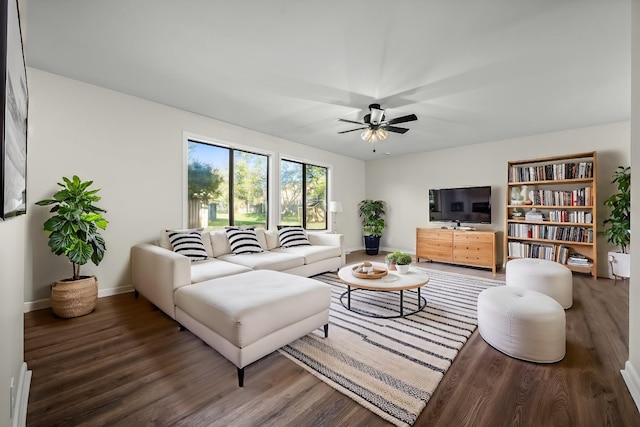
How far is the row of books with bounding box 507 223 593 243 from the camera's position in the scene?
4132 mm

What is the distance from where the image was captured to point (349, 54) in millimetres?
2332

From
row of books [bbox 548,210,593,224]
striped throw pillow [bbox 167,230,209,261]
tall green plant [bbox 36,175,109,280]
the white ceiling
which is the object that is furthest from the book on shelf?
tall green plant [bbox 36,175,109,280]

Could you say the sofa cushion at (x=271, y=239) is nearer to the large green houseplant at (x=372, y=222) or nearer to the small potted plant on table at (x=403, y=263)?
the small potted plant on table at (x=403, y=263)

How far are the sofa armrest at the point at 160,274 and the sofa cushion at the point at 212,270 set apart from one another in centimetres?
20

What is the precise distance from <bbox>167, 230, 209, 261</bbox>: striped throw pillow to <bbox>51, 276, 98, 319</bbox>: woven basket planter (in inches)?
33.6

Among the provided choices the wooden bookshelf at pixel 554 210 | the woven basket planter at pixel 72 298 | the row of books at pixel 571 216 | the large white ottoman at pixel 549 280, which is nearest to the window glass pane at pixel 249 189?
the woven basket planter at pixel 72 298

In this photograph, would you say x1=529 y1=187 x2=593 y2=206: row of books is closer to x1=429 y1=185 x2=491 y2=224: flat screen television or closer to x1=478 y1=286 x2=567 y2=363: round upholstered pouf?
x1=429 y1=185 x2=491 y2=224: flat screen television

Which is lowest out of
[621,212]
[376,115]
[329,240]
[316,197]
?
[329,240]

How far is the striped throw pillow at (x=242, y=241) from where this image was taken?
3.72 m

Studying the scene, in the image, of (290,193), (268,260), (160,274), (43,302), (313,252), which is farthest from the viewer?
(290,193)

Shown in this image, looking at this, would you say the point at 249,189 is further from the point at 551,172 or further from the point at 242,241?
the point at 551,172

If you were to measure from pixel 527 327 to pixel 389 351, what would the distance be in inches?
38.4

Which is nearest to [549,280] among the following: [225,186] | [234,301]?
[234,301]

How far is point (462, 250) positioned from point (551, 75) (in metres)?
3.05
